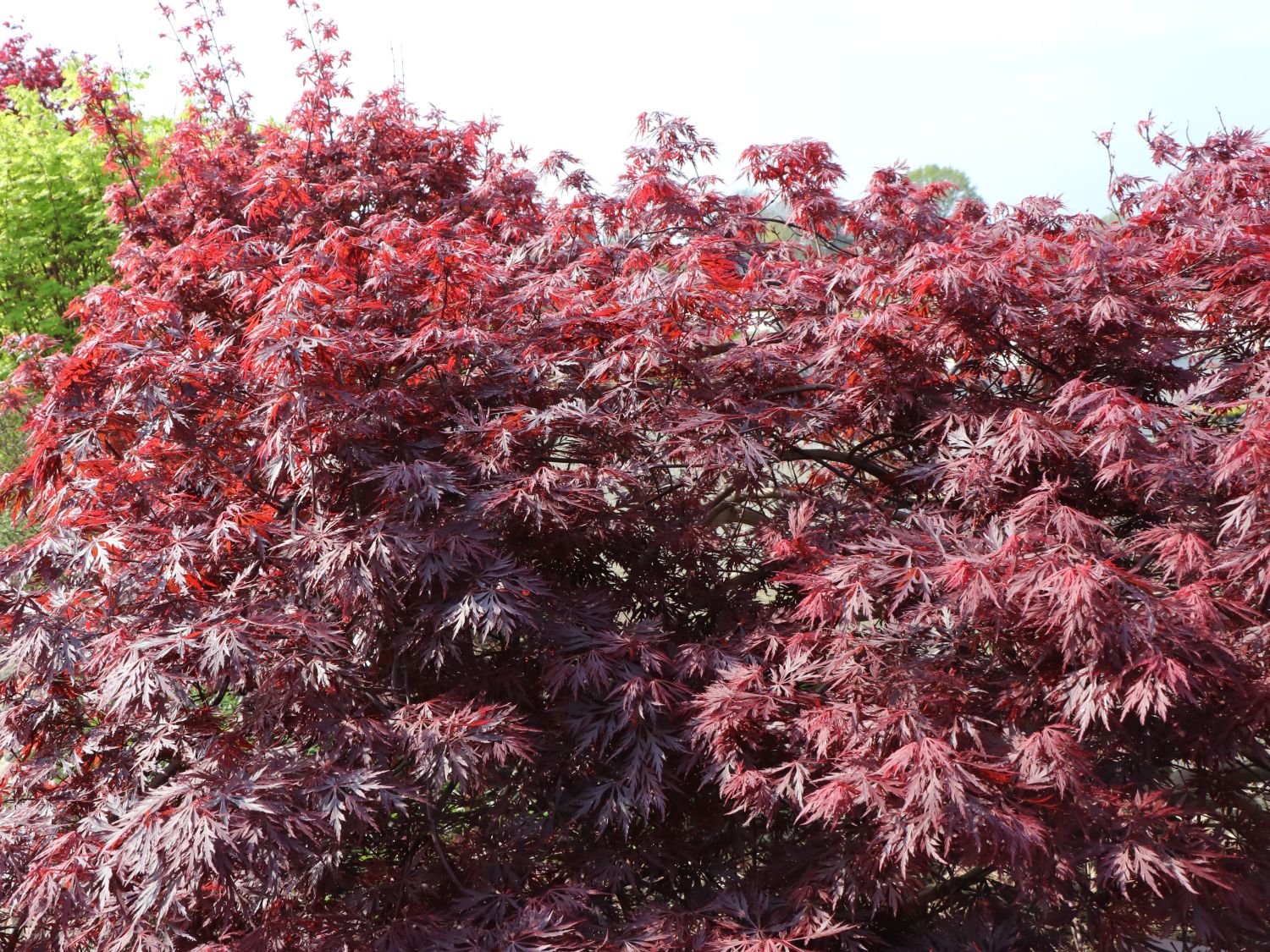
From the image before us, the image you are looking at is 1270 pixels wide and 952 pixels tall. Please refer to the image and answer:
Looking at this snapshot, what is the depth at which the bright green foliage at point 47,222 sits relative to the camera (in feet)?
29.8

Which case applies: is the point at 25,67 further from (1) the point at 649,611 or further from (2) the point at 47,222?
(1) the point at 649,611

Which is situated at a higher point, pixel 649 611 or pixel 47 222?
pixel 47 222

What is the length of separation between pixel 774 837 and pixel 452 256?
2.27 meters

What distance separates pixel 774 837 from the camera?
320cm

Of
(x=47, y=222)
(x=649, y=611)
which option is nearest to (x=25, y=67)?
(x=47, y=222)

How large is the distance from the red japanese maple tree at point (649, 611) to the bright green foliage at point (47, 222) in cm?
676

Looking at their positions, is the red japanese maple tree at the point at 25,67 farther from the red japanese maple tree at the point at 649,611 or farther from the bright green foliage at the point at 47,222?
the red japanese maple tree at the point at 649,611

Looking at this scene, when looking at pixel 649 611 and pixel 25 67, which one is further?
pixel 25 67

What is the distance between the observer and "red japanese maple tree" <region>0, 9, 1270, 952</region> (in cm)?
261

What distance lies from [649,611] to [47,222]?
28.9 ft

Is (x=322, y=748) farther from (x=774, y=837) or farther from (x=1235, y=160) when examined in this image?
(x=1235, y=160)

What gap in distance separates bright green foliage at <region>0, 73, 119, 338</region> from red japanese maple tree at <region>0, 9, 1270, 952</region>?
6761 mm

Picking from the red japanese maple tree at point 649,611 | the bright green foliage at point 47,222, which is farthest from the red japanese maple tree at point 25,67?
the red japanese maple tree at point 649,611

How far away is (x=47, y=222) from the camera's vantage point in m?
9.41
